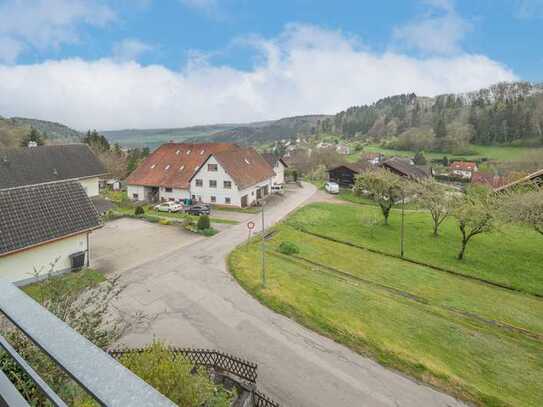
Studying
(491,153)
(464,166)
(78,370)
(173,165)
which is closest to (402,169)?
(464,166)

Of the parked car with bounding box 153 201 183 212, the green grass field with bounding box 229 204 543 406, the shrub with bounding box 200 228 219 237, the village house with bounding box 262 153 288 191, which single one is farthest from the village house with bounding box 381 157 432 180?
the shrub with bounding box 200 228 219 237

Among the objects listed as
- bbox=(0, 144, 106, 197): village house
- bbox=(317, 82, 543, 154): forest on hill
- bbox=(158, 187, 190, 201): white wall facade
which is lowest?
bbox=(158, 187, 190, 201): white wall facade

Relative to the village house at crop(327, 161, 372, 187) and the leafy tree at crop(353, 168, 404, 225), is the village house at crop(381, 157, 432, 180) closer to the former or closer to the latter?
the village house at crop(327, 161, 372, 187)

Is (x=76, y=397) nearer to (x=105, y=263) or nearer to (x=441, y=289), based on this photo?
(x=105, y=263)

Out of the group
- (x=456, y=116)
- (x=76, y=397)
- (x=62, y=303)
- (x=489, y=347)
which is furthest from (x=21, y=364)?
(x=456, y=116)

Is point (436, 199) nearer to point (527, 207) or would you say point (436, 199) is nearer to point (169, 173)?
point (527, 207)

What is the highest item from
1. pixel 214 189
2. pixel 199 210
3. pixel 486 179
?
pixel 214 189
